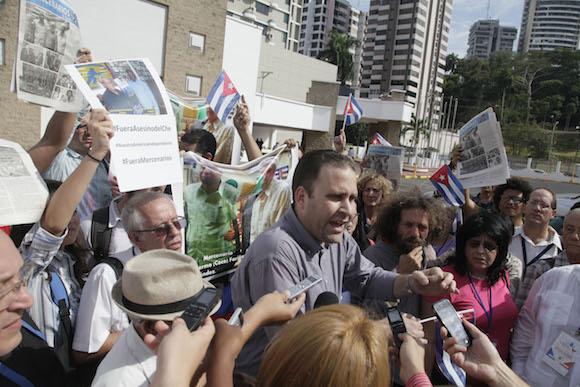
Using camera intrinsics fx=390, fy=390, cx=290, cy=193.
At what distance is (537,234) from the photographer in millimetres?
3787

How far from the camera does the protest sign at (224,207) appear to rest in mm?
3092

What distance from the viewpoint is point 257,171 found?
11.9 ft

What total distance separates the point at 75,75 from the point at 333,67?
53.7 m

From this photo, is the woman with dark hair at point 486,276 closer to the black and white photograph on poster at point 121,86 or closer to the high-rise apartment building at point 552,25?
the black and white photograph on poster at point 121,86

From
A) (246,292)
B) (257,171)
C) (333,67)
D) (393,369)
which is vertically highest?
(333,67)

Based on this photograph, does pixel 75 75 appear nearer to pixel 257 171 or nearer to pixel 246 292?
pixel 246 292

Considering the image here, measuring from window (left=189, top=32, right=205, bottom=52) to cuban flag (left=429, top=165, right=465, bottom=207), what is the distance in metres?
14.1

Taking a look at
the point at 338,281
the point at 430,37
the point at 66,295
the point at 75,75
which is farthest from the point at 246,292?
the point at 430,37

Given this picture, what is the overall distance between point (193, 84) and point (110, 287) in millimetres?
15469

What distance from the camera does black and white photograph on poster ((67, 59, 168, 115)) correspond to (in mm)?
2193

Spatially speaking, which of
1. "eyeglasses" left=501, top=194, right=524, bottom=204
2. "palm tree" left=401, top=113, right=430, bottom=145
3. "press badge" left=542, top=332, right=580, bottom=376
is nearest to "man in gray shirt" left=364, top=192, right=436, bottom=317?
"press badge" left=542, top=332, right=580, bottom=376

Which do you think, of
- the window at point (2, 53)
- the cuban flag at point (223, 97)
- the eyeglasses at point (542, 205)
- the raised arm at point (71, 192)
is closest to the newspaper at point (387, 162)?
the eyeglasses at point (542, 205)

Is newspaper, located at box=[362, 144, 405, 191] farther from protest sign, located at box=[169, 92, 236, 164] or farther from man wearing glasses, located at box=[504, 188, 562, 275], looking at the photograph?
protest sign, located at box=[169, 92, 236, 164]

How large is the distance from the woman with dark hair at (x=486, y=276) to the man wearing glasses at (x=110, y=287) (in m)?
1.86
